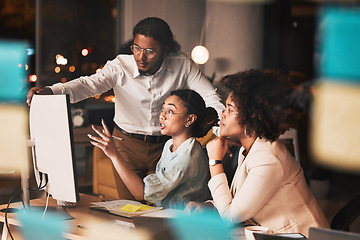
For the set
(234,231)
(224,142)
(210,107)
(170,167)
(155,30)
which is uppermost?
(155,30)

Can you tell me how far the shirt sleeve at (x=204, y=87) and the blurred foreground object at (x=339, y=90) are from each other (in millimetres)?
449

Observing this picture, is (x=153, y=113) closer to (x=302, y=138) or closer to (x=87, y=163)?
(x=87, y=163)

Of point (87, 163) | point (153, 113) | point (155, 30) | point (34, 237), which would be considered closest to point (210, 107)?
point (153, 113)

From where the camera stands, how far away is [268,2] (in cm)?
209

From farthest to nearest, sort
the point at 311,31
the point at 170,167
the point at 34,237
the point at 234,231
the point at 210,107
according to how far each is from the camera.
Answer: the point at 34,237, the point at 170,167, the point at 210,107, the point at 234,231, the point at 311,31

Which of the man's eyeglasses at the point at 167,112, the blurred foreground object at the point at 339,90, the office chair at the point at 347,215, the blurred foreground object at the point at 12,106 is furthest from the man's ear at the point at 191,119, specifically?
the blurred foreground object at the point at 12,106

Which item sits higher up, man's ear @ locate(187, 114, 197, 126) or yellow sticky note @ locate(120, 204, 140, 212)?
man's ear @ locate(187, 114, 197, 126)

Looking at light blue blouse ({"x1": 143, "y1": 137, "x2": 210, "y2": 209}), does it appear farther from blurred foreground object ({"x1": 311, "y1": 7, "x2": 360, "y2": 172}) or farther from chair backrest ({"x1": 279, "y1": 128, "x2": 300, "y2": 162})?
blurred foreground object ({"x1": 311, "y1": 7, "x2": 360, "y2": 172})

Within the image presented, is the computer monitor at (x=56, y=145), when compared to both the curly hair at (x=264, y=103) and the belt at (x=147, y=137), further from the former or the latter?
the curly hair at (x=264, y=103)

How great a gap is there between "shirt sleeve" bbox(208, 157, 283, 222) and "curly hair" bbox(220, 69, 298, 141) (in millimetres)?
135

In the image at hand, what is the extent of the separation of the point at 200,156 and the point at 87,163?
0.73 metres

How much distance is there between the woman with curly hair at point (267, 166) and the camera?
6.50ft

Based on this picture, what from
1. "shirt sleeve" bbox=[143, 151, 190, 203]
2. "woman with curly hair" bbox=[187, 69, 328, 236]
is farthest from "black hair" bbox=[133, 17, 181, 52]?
"shirt sleeve" bbox=[143, 151, 190, 203]

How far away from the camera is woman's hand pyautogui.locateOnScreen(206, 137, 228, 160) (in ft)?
7.18
